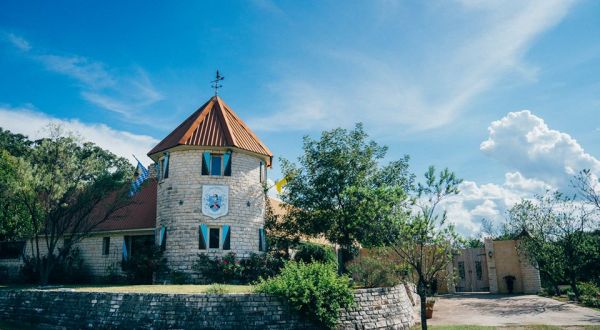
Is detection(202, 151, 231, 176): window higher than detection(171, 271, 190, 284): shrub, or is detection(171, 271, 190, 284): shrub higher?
detection(202, 151, 231, 176): window

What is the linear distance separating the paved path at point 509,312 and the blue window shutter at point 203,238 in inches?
425

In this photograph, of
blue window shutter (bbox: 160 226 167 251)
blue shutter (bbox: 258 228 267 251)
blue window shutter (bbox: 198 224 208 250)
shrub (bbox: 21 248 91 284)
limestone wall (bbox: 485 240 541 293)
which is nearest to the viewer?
blue window shutter (bbox: 198 224 208 250)

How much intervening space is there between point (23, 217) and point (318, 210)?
17.1 m

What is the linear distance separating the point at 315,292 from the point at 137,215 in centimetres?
1500

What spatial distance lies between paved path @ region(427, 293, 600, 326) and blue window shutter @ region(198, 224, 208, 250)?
1080cm

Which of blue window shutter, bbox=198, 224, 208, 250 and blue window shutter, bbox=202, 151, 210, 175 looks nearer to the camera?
blue window shutter, bbox=198, 224, 208, 250

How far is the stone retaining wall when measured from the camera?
13.2m

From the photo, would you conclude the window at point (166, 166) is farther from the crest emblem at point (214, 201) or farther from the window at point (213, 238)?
the window at point (213, 238)

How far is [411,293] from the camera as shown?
18.7 metres

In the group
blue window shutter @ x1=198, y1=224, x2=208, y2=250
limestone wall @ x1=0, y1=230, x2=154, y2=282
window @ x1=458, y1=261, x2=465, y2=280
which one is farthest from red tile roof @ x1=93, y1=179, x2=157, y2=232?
window @ x1=458, y1=261, x2=465, y2=280

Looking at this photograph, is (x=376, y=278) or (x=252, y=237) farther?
(x=252, y=237)

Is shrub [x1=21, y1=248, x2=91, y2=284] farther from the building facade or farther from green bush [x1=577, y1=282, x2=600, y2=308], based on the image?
green bush [x1=577, y1=282, x2=600, y2=308]

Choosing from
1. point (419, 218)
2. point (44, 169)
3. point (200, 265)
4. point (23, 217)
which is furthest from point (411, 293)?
point (23, 217)

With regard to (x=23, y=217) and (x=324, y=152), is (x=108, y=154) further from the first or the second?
(x=324, y=152)
